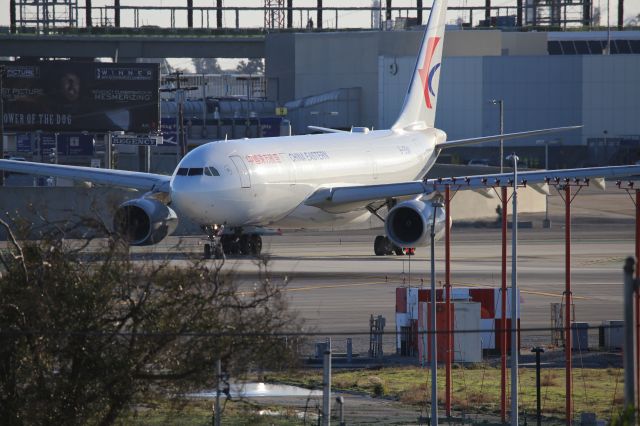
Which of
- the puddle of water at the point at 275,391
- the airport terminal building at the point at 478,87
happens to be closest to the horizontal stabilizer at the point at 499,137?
the puddle of water at the point at 275,391

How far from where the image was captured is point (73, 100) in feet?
→ 222

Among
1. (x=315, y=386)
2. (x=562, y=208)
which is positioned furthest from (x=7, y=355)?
(x=562, y=208)

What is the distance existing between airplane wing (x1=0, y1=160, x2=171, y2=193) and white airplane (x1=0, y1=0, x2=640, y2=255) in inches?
1.4

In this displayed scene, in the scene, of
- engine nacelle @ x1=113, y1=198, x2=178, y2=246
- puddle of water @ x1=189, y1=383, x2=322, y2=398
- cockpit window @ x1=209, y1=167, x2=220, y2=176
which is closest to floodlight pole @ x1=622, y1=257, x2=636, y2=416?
puddle of water @ x1=189, y1=383, x2=322, y2=398

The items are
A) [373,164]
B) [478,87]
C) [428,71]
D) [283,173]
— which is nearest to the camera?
[283,173]

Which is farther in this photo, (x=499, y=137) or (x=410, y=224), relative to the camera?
(x=499, y=137)

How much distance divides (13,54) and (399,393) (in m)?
88.6

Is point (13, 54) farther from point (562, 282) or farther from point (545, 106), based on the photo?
point (562, 282)

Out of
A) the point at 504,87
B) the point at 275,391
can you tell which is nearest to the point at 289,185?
the point at 275,391

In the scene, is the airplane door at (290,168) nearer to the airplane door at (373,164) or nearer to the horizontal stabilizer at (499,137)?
the airplane door at (373,164)

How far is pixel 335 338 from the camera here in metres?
29.7

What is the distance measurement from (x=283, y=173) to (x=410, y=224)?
4.27m

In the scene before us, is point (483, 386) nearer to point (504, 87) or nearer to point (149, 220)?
point (149, 220)

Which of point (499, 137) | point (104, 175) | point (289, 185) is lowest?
point (289, 185)
